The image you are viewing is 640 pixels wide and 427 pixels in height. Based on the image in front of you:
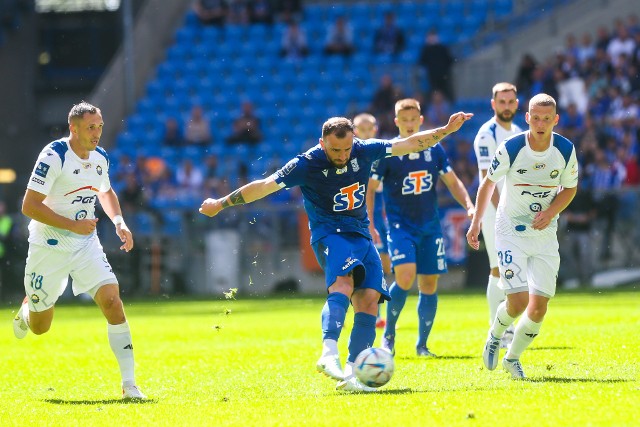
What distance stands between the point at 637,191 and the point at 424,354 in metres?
13.3

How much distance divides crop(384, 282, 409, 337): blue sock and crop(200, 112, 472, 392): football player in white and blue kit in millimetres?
2483

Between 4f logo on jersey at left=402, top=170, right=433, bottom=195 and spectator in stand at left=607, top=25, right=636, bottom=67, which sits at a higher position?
spectator in stand at left=607, top=25, right=636, bottom=67

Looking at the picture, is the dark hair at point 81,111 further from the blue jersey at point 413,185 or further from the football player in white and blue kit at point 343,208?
the blue jersey at point 413,185

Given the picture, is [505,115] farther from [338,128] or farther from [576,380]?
[576,380]

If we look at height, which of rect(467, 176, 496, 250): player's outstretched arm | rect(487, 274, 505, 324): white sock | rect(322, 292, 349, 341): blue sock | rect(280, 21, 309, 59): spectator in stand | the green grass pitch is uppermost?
rect(280, 21, 309, 59): spectator in stand

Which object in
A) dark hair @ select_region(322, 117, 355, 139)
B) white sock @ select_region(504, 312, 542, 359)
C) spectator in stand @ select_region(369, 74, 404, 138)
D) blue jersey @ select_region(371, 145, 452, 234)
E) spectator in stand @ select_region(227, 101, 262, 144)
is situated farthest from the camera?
spectator in stand @ select_region(227, 101, 262, 144)

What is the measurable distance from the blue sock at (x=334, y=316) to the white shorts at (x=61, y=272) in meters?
1.90

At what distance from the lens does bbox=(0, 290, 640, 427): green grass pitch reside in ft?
28.5

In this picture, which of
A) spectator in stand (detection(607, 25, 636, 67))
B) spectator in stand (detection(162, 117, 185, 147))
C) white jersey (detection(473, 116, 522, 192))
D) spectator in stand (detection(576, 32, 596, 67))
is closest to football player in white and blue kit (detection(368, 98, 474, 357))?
white jersey (detection(473, 116, 522, 192))

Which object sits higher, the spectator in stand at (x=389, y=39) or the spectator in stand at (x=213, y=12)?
the spectator in stand at (x=213, y=12)

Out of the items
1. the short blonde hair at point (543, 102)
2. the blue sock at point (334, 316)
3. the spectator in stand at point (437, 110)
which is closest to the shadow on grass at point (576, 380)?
the blue sock at point (334, 316)

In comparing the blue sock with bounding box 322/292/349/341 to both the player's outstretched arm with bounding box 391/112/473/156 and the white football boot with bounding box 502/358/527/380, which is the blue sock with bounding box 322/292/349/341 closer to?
the player's outstretched arm with bounding box 391/112/473/156

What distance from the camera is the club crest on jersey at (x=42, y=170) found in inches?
411

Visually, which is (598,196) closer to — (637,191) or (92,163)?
(637,191)
